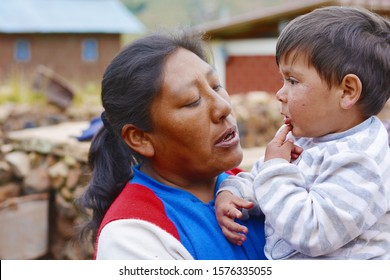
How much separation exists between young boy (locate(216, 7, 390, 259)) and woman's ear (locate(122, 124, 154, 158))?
223 millimetres

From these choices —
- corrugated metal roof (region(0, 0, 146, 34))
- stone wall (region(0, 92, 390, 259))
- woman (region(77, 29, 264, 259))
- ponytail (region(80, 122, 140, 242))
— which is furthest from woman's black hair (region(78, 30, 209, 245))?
corrugated metal roof (region(0, 0, 146, 34))

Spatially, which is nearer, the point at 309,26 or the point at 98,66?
the point at 309,26

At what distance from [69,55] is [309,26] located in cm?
1824

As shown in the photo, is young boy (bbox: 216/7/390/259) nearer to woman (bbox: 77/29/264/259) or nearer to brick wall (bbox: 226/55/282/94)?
woman (bbox: 77/29/264/259)

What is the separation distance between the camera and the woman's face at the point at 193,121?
71.3 inches

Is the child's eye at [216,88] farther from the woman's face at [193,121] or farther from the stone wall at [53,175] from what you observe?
the stone wall at [53,175]

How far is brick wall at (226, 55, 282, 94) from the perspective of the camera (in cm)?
1289

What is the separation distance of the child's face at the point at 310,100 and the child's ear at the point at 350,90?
0.01m

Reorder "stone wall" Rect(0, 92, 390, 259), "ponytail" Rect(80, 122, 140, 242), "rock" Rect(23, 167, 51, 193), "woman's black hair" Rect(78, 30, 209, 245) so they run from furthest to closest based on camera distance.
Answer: "rock" Rect(23, 167, 51, 193) → "stone wall" Rect(0, 92, 390, 259) → "ponytail" Rect(80, 122, 140, 242) → "woman's black hair" Rect(78, 30, 209, 245)

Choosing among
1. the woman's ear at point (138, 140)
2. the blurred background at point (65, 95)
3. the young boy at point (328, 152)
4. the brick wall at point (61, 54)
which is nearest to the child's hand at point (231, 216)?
the young boy at point (328, 152)

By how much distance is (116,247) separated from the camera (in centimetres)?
168

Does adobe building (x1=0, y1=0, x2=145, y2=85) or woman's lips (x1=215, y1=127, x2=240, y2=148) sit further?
adobe building (x1=0, y1=0, x2=145, y2=85)
